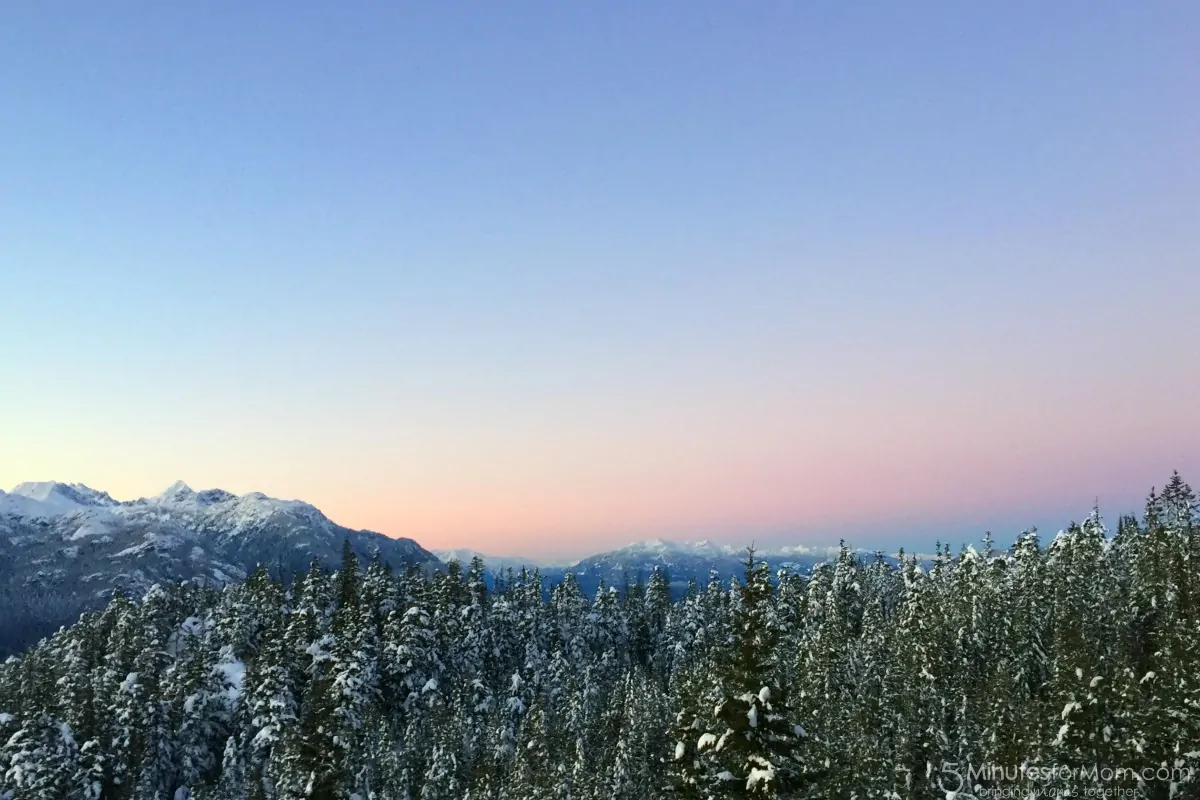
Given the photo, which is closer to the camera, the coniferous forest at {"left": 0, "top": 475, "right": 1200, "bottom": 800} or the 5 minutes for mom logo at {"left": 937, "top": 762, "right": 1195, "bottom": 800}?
the 5 minutes for mom logo at {"left": 937, "top": 762, "right": 1195, "bottom": 800}

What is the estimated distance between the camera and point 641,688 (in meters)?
75.7

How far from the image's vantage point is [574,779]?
192 feet

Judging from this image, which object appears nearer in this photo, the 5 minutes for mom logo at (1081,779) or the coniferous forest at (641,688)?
the 5 minutes for mom logo at (1081,779)

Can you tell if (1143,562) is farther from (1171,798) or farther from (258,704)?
(258,704)

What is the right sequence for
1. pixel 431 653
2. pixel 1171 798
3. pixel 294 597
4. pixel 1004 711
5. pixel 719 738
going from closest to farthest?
1. pixel 719 738
2. pixel 1171 798
3. pixel 1004 711
4. pixel 431 653
5. pixel 294 597

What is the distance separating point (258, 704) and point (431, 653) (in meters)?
20.7

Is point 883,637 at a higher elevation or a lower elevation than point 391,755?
higher

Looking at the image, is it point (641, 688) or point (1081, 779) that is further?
point (641, 688)

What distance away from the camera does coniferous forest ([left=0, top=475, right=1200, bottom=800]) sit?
3900 cm

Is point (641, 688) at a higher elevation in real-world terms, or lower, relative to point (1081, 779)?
lower

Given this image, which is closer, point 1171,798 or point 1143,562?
point 1171,798

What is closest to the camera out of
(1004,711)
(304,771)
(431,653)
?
(304,771)

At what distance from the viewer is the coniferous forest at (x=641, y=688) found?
39.0 m

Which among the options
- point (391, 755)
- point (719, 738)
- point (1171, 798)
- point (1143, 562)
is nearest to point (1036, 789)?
point (1171, 798)
